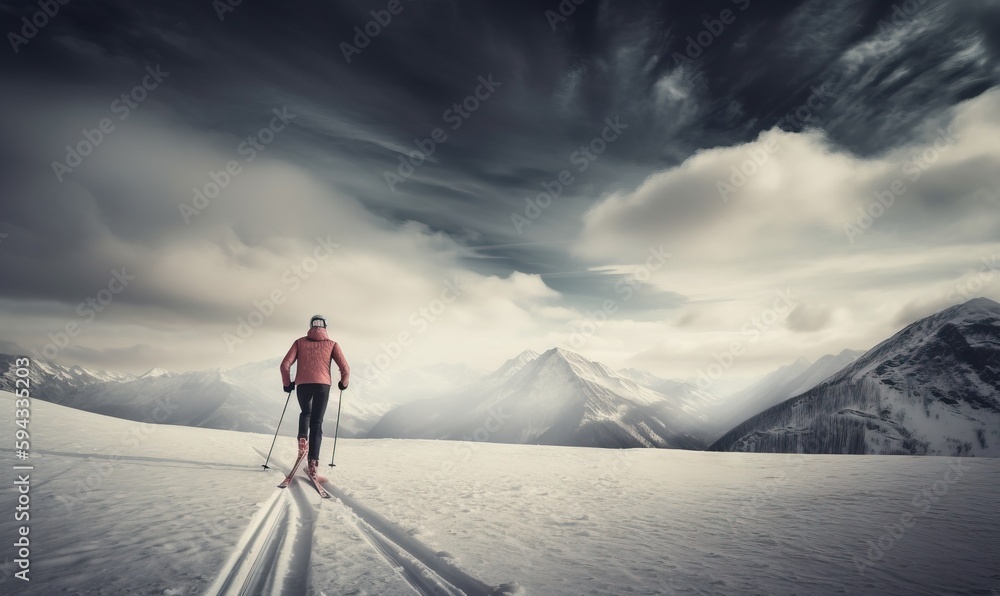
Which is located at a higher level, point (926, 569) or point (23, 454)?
point (23, 454)

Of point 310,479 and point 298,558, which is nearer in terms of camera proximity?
point 298,558

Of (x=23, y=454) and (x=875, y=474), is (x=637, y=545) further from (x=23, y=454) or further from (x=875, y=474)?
(x=23, y=454)

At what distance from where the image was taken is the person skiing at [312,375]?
33.1ft

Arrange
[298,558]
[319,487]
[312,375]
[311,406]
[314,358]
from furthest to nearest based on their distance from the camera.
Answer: [314,358]
[311,406]
[312,375]
[319,487]
[298,558]

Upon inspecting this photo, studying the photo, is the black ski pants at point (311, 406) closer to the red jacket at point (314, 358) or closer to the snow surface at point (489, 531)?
the red jacket at point (314, 358)

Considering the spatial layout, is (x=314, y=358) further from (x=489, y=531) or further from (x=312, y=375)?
(x=489, y=531)

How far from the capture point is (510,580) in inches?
157

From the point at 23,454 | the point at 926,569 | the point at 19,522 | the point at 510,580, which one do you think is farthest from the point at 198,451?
the point at 926,569

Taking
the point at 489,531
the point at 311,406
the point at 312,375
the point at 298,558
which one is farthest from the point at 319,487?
the point at 489,531

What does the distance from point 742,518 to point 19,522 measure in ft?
32.7

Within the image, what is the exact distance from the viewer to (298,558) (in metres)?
4.36

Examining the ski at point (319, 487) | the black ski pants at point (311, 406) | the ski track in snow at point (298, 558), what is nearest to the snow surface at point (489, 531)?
the ski track in snow at point (298, 558)

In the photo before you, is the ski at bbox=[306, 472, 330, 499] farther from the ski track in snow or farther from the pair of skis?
the ski track in snow

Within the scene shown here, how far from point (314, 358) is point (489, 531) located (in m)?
6.94
